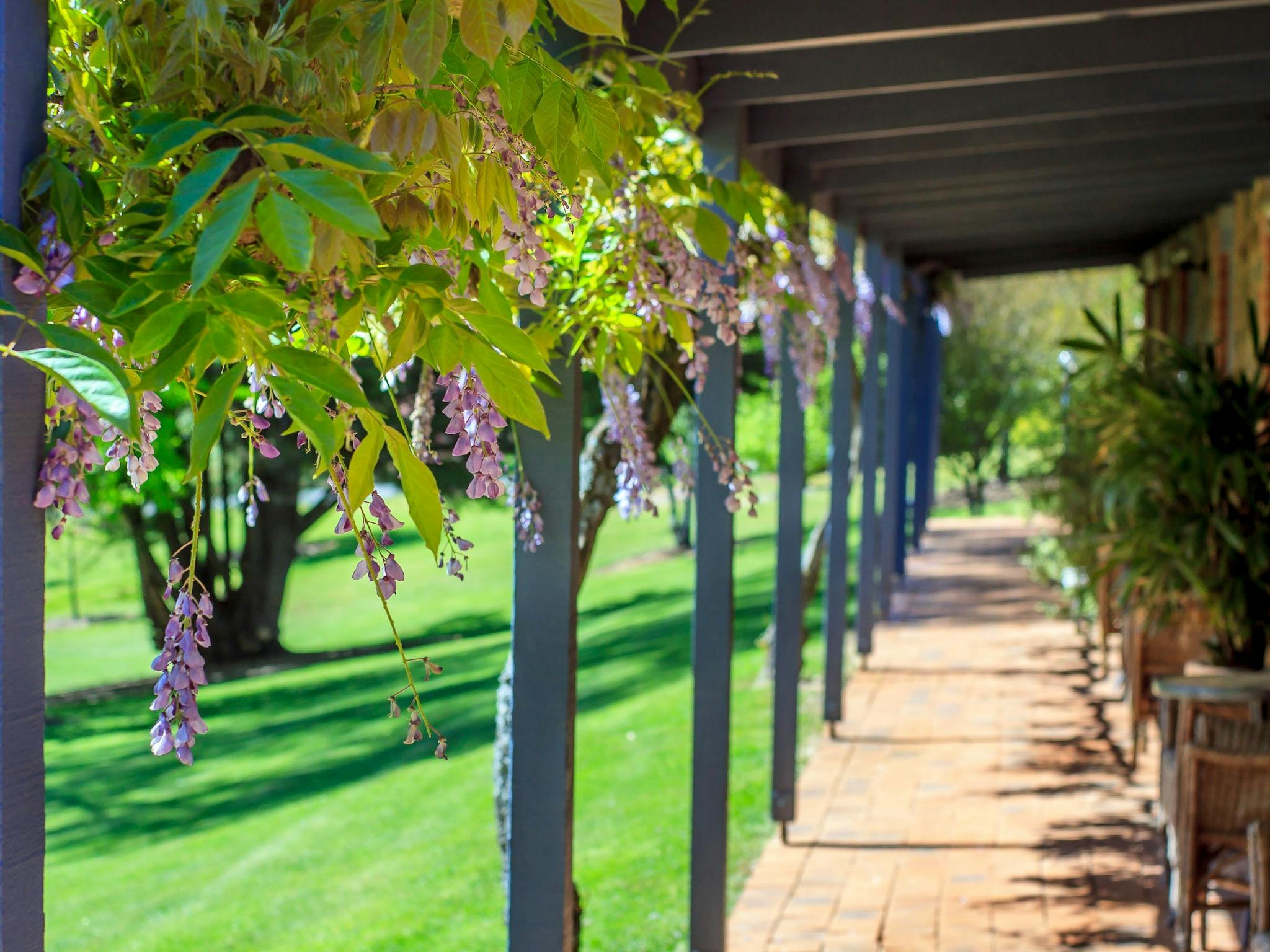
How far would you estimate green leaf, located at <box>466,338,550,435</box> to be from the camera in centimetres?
109

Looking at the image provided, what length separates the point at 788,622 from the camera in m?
4.60

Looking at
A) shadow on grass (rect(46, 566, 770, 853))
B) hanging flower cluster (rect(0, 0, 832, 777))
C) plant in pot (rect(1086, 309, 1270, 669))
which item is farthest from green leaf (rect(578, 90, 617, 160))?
shadow on grass (rect(46, 566, 770, 853))

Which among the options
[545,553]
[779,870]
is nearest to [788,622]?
[779,870]

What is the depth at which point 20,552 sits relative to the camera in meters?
1.03

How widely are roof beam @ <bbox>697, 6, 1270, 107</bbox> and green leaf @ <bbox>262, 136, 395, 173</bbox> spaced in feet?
8.31

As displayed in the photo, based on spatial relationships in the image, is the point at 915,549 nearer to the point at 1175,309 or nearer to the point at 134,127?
the point at 1175,309

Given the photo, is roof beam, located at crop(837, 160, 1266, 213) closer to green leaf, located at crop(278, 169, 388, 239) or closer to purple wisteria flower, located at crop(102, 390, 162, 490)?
purple wisteria flower, located at crop(102, 390, 162, 490)

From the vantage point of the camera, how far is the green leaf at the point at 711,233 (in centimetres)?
190

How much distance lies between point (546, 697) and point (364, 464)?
117cm

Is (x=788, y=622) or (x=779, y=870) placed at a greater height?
(x=788, y=622)

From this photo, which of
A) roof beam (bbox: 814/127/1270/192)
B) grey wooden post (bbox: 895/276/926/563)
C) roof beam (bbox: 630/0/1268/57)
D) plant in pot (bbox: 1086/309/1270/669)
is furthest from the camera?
grey wooden post (bbox: 895/276/926/563)

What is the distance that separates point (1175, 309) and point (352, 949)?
7.26 metres

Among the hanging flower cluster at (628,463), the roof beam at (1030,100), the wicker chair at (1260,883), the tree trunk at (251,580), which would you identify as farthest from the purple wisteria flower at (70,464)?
the tree trunk at (251,580)

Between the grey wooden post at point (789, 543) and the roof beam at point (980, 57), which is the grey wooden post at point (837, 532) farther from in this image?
the roof beam at point (980, 57)
